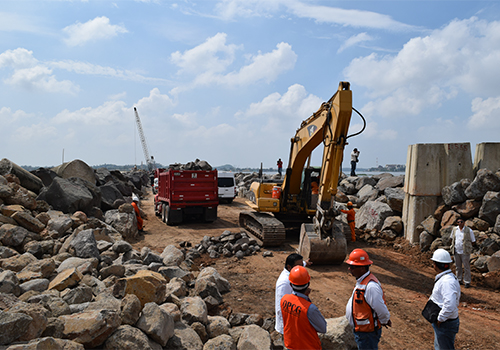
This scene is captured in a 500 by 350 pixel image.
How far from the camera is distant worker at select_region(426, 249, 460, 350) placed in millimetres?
3840

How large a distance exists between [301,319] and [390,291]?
525cm

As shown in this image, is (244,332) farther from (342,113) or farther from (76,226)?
(76,226)

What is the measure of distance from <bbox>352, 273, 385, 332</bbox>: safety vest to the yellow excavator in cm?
505

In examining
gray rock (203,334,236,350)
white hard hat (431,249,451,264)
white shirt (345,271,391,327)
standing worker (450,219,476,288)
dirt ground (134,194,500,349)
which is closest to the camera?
white shirt (345,271,391,327)

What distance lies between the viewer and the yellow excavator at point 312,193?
864cm

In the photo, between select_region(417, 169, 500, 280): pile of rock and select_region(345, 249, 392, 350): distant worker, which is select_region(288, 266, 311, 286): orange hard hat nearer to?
select_region(345, 249, 392, 350): distant worker

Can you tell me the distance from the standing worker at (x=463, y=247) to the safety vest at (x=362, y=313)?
5.62 metres

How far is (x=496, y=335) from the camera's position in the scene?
573 centimetres

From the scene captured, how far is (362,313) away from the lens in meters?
3.56

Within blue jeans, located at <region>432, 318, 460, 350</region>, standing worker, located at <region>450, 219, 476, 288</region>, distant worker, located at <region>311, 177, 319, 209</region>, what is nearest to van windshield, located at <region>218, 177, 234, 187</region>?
distant worker, located at <region>311, 177, 319, 209</region>

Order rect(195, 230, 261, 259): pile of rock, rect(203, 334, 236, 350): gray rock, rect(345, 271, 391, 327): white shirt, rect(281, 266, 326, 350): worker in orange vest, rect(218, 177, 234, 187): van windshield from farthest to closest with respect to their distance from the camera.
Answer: rect(218, 177, 234, 187): van windshield
rect(195, 230, 261, 259): pile of rock
rect(203, 334, 236, 350): gray rock
rect(345, 271, 391, 327): white shirt
rect(281, 266, 326, 350): worker in orange vest

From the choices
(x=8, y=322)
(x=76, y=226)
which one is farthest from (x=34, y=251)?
(x=8, y=322)

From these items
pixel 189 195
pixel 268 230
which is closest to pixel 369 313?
pixel 268 230

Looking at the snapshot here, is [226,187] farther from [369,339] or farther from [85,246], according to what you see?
[369,339]
